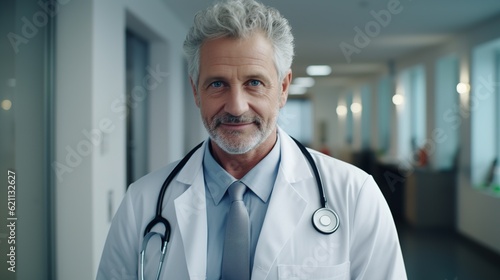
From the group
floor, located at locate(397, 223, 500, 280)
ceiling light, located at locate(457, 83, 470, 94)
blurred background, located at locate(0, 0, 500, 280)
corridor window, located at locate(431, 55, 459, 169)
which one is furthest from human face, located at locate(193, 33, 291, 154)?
corridor window, located at locate(431, 55, 459, 169)

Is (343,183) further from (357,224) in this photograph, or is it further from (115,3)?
(115,3)

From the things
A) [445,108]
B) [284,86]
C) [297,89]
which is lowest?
[284,86]

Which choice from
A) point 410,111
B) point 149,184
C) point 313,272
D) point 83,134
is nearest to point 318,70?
point 410,111

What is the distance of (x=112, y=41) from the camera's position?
297 cm

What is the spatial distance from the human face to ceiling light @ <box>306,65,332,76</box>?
28.2 feet

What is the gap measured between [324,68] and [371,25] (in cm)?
474

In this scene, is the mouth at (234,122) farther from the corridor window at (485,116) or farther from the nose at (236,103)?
the corridor window at (485,116)

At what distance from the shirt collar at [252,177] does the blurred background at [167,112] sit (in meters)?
0.34

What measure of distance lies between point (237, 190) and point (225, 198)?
0.20ft

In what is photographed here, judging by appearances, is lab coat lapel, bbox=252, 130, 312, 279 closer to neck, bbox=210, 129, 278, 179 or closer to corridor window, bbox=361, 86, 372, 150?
neck, bbox=210, 129, 278, 179

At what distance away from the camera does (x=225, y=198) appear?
1245 mm

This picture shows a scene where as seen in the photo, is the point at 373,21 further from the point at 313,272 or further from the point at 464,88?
the point at 313,272

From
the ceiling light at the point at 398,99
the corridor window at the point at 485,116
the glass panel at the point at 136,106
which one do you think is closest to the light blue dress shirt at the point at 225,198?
the glass panel at the point at 136,106

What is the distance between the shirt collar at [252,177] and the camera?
4.05 feet
